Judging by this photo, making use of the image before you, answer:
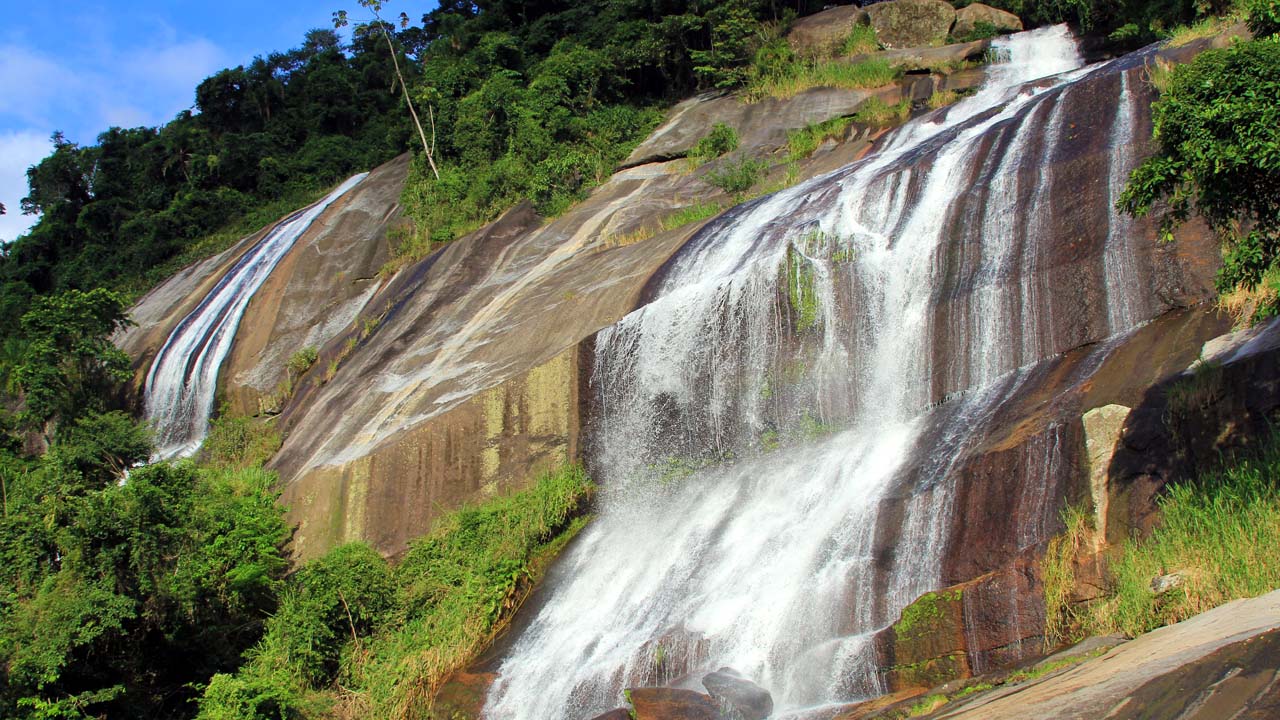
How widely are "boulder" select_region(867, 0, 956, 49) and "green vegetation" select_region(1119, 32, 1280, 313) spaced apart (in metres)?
20.5

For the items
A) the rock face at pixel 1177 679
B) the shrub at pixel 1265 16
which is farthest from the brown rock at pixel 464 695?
the shrub at pixel 1265 16

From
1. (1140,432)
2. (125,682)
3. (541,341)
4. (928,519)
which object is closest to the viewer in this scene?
(1140,432)

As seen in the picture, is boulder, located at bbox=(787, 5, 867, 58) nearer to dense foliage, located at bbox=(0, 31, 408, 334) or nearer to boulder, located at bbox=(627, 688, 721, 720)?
dense foliage, located at bbox=(0, 31, 408, 334)

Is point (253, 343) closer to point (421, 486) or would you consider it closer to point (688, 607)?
point (421, 486)

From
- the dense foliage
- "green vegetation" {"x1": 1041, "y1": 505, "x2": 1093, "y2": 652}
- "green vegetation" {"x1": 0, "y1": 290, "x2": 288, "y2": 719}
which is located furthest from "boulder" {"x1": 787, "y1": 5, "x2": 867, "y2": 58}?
"green vegetation" {"x1": 1041, "y1": 505, "x2": 1093, "y2": 652}

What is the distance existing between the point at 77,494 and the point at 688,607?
10.4 meters

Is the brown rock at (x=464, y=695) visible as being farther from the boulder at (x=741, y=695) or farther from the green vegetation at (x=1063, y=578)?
the green vegetation at (x=1063, y=578)

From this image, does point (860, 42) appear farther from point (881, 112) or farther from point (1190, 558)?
point (1190, 558)

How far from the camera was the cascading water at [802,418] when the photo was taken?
9.91 metres

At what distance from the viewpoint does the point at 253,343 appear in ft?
80.1

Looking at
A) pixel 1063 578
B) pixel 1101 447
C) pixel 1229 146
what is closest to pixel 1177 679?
pixel 1063 578

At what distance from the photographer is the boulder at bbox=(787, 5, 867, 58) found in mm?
27531

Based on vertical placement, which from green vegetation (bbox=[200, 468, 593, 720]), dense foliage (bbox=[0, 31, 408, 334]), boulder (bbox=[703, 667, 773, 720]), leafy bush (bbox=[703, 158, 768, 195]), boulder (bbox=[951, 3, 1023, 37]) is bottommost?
boulder (bbox=[703, 667, 773, 720])

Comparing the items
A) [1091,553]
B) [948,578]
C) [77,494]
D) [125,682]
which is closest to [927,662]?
[948,578]
